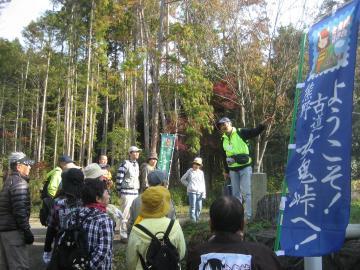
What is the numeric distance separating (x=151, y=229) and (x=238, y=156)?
140 inches

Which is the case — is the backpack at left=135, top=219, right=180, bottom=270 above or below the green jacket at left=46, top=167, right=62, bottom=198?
below

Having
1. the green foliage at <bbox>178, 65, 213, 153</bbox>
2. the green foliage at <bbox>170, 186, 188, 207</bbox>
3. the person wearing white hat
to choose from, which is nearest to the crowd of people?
the person wearing white hat

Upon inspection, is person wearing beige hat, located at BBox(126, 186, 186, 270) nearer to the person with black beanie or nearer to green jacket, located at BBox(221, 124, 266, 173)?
the person with black beanie

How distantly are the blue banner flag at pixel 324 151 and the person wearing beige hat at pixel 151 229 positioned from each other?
779mm

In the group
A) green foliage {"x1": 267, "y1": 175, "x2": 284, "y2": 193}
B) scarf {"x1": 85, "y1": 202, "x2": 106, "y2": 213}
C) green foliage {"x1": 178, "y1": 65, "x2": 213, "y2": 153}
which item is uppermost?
green foliage {"x1": 178, "y1": 65, "x2": 213, "y2": 153}

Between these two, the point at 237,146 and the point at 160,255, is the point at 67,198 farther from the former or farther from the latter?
the point at 237,146

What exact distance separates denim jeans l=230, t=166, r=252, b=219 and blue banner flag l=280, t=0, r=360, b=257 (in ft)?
11.3

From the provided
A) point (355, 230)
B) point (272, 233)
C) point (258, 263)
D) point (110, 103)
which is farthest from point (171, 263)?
point (110, 103)

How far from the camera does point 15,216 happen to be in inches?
203

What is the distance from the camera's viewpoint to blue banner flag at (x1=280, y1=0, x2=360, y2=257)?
2.95m

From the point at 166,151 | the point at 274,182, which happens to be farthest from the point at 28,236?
the point at 274,182

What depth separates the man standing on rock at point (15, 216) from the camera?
16.9ft

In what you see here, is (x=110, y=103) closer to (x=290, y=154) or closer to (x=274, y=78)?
(x=274, y=78)

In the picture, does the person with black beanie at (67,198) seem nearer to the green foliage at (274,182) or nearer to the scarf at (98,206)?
the scarf at (98,206)
